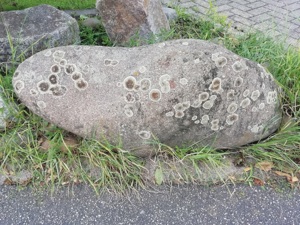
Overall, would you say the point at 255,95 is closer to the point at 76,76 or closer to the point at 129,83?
the point at 129,83

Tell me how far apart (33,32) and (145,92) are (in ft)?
3.86

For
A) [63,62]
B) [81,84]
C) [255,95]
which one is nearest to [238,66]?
[255,95]

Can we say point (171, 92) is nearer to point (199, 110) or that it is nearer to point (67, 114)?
point (199, 110)

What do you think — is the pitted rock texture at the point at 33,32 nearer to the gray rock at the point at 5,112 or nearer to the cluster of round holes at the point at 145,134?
the gray rock at the point at 5,112

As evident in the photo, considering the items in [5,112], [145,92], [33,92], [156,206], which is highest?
[145,92]

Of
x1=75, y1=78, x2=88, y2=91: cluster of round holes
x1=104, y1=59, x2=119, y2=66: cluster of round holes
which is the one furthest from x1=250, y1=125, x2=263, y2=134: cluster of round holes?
x1=75, y1=78, x2=88, y2=91: cluster of round holes

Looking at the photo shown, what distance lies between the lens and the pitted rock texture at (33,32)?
3102 mm

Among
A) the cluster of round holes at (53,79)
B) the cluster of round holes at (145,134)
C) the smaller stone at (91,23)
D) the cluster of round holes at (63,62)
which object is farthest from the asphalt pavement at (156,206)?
the smaller stone at (91,23)

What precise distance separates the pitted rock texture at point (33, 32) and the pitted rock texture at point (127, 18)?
0.30 m

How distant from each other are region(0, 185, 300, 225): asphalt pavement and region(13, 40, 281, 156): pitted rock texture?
1.09ft

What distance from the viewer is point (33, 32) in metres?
3.20

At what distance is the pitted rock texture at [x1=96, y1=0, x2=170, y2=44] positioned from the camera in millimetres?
3463

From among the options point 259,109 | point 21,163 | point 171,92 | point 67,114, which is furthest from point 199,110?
point 21,163

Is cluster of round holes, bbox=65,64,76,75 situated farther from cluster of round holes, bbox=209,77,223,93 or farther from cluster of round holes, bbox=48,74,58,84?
cluster of round holes, bbox=209,77,223,93
